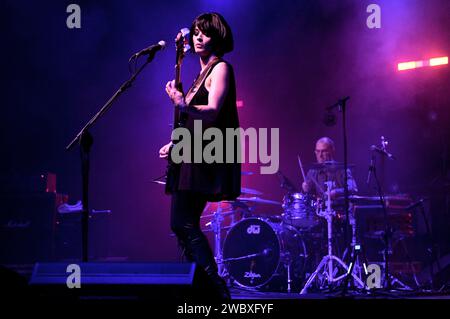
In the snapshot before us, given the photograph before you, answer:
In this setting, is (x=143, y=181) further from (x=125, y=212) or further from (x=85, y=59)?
(x=85, y=59)

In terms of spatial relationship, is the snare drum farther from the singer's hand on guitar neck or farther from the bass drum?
the singer's hand on guitar neck

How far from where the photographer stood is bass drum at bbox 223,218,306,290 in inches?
256

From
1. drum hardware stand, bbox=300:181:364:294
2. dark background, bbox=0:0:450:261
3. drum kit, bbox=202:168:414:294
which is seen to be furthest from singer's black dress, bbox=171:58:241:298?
dark background, bbox=0:0:450:261

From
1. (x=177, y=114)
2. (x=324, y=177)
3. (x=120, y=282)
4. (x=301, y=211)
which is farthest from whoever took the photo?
(x=324, y=177)

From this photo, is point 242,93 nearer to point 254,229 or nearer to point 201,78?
point 254,229

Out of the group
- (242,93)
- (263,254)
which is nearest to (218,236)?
(263,254)

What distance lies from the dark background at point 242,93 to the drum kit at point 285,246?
174cm

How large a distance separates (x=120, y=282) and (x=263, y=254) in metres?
4.40

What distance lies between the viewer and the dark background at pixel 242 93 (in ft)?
25.6

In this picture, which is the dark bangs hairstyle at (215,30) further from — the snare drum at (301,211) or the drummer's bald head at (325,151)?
the drummer's bald head at (325,151)

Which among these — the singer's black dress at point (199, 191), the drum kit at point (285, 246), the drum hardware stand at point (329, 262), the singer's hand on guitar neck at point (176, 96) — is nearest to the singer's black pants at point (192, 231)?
the singer's black dress at point (199, 191)

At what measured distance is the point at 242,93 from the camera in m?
8.87

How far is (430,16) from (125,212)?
5444mm

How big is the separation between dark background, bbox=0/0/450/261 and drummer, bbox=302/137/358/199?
1.23 metres
